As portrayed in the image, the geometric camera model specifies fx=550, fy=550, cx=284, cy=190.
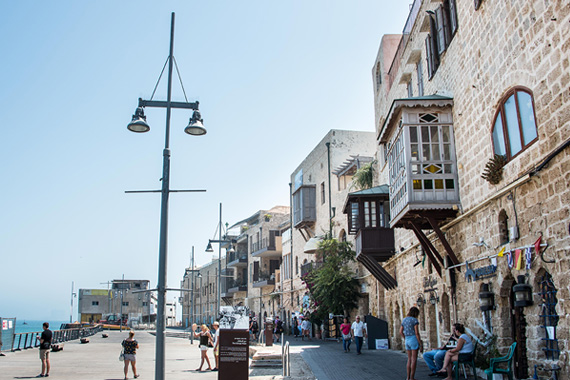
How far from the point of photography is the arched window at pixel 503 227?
413 inches

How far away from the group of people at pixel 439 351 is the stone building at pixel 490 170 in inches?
27.5

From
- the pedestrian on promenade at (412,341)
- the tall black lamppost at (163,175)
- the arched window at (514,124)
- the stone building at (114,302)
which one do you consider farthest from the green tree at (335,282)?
the stone building at (114,302)

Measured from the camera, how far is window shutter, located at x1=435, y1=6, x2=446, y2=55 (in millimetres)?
14062

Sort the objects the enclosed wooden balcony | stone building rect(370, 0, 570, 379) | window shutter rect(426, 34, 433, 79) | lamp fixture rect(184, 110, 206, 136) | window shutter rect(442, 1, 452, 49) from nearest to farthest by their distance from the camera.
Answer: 1. stone building rect(370, 0, 570, 379)
2. lamp fixture rect(184, 110, 206, 136)
3. window shutter rect(442, 1, 452, 49)
4. window shutter rect(426, 34, 433, 79)
5. the enclosed wooden balcony

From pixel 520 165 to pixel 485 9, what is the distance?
3540 millimetres

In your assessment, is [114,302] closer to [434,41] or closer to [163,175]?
[434,41]

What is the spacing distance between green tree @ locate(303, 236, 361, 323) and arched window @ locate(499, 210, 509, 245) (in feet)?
54.0

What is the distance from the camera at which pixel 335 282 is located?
26672mm

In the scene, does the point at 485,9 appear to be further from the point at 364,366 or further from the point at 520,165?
the point at 364,366

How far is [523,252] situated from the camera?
957 centimetres

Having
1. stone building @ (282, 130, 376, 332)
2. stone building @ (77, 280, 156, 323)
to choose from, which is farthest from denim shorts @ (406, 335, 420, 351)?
stone building @ (77, 280, 156, 323)

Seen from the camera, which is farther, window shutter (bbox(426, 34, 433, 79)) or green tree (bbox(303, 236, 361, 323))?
green tree (bbox(303, 236, 361, 323))

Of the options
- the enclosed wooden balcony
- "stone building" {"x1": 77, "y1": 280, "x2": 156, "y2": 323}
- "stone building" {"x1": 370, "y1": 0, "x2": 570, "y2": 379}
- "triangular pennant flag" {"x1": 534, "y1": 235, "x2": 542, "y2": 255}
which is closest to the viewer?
"stone building" {"x1": 370, "y1": 0, "x2": 570, "y2": 379}

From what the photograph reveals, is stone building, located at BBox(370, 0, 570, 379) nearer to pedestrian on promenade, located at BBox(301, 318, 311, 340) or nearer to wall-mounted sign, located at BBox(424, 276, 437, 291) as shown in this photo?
wall-mounted sign, located at BBox(424, 276, 437, 291)
